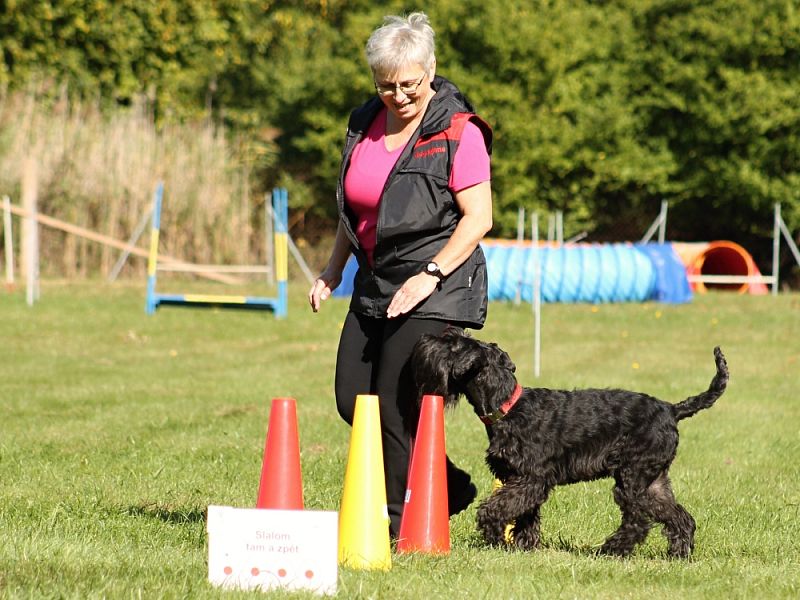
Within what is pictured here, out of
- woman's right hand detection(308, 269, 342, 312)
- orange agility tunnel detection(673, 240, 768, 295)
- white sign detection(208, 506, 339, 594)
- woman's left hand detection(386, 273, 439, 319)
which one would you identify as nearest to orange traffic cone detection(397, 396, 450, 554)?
woman's left hand detection(386, 273, 439, 319)

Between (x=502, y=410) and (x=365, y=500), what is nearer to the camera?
(x=365, y=500)

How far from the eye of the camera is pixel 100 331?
15078 millimetres

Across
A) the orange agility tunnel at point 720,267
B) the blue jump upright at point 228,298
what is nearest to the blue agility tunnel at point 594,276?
the orange agility tunnel at point 720,267

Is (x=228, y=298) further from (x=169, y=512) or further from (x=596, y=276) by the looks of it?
(x=169, y=512)

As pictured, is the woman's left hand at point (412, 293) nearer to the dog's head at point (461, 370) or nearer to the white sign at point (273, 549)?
the dog's head at point (461, 370)

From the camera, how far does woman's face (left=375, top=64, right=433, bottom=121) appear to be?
457 centimetres

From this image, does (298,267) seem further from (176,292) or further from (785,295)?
(785,295)

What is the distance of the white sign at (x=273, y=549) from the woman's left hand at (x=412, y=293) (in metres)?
0.97

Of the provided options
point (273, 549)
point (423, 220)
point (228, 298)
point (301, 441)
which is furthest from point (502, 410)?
point (228, 298)

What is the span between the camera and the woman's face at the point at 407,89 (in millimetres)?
4574

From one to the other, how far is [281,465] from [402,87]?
1.52 metres

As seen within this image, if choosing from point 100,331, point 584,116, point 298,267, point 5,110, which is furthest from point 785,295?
point 5,110

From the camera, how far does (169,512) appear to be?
5852 mm

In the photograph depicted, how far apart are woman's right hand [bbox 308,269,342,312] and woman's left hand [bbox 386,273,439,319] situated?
1.95 ft
